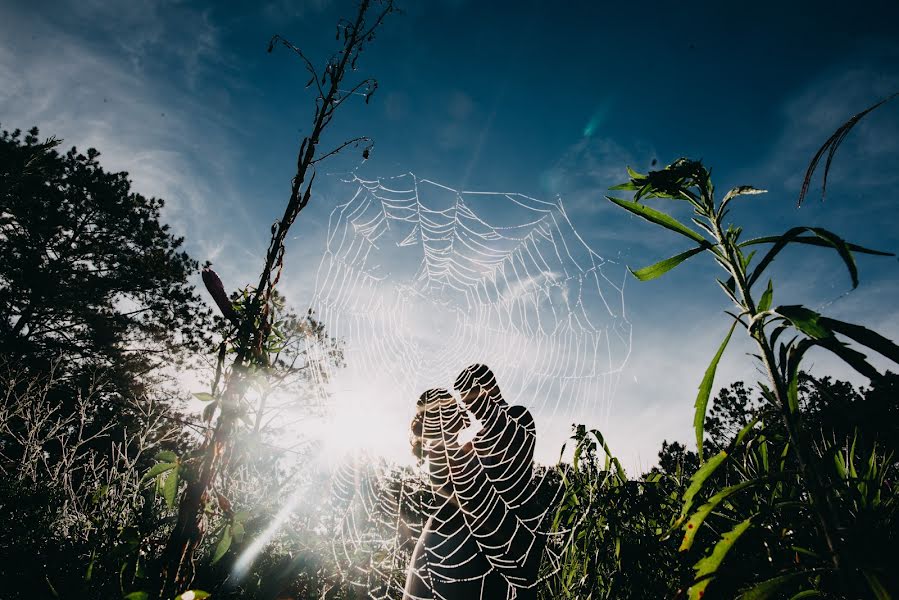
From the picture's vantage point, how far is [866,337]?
68 centimetres

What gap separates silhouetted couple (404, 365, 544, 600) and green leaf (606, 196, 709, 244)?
6.86ft

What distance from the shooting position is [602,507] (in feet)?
5.49

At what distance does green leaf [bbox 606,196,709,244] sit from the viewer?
105cm

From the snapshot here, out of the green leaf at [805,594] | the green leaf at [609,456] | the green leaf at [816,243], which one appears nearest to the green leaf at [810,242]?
the green leaf at [816,243]

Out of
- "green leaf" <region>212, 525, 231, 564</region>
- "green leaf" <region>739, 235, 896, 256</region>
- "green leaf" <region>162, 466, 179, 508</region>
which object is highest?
"green leaf" <region>739, 235, 896, 256</region>

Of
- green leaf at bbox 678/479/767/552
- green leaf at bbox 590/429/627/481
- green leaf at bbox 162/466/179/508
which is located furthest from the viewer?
green leaf at bbox 590/429/627/481

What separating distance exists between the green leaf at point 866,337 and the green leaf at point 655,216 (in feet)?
1.25

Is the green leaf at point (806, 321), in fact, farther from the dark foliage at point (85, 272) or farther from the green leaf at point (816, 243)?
the dark foliage at point (85, 272)

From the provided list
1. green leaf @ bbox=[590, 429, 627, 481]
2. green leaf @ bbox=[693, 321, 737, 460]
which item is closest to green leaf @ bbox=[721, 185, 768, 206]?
green leaf @ bbox=[693, 321, 737, 460]

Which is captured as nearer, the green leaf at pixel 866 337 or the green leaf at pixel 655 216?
the green leaf at pixel 866 337

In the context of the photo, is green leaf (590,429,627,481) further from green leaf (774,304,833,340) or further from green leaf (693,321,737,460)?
green leaf (774,304,833,340)

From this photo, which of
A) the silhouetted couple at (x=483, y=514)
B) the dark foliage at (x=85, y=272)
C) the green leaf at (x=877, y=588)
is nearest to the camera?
the green leaf at (x=877, y=588)

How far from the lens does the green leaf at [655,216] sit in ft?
3.45

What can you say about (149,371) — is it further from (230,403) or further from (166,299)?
(230,403)
